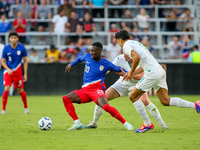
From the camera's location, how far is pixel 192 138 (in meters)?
5.36

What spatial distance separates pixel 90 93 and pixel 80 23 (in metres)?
10.7

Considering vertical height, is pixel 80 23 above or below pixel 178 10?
below

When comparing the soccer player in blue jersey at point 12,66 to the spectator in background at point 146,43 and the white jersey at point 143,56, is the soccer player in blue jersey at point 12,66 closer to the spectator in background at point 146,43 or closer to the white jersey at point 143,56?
the white jersey at point 143,56

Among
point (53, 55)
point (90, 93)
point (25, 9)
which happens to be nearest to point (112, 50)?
point (53, 55)

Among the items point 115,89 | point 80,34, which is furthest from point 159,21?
point 115,89

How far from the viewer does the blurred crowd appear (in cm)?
1594

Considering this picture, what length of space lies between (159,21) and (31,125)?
1235 cm

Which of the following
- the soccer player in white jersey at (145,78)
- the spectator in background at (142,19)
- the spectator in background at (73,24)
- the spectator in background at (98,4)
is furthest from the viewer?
the spectator in background at (98,4)

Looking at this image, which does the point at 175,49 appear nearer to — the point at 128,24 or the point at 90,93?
the point at 128,24

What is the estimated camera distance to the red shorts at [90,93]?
6.31m

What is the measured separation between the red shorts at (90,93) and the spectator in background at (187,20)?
12.6 meters

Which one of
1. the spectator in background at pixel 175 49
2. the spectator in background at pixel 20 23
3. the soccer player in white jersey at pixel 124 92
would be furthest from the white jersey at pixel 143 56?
the spectator in background at pixel 20 23

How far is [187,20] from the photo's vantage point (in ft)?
59.1

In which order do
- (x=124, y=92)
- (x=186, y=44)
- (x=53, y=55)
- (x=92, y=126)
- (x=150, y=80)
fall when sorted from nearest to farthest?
(x=150, y=80), (x=92, y=126), (x=124, y=92), (x=53, y=55), (x=186, y=44)
